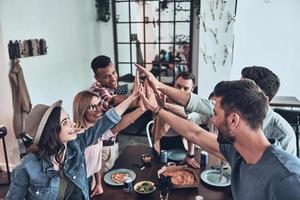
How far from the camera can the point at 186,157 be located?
7.59ft

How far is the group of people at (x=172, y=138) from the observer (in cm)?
122

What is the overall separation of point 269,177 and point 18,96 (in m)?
3.09

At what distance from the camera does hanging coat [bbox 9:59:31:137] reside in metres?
3.40

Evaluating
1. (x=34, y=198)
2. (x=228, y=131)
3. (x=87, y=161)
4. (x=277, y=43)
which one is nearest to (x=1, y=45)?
(x=87, y=161)

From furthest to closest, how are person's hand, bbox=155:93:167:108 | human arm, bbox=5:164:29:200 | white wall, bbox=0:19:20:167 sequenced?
1. white wall, bbox=0:19:20:167
2. person's hand, bbox=155:93:167:108
3. human arm, bbox=5:164:29:200

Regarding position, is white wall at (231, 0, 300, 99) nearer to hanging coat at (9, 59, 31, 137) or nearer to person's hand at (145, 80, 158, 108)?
person's hand at (145, 80, 158, 108)

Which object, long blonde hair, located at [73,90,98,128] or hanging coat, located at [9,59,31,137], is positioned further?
hanging coat, located at [9,59,31,137]

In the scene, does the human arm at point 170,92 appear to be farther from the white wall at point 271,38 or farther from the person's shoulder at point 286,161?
the white wall at point 271,38

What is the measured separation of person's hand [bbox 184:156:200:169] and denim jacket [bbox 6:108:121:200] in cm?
76

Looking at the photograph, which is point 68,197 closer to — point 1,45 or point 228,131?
point 228,131

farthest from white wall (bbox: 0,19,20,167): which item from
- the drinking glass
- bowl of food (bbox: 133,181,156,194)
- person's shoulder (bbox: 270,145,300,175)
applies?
person's shoulder (bbox: 270,145,300,175)

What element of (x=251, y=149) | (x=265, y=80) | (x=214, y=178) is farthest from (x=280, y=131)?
(x=214, y=178)

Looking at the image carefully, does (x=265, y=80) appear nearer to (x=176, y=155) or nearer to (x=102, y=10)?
(x=176, y=155)

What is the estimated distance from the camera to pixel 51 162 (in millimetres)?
1595
